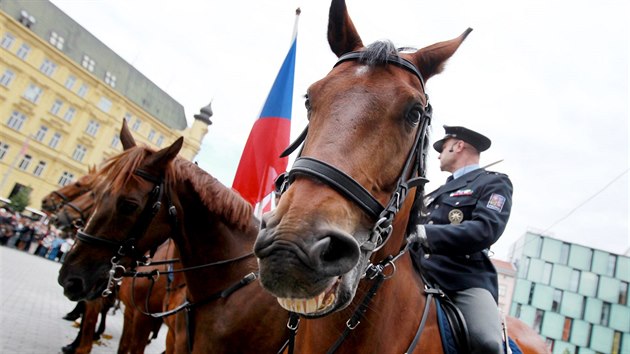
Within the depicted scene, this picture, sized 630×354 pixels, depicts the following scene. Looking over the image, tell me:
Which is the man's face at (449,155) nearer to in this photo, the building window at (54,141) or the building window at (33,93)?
the building window at (33,93)

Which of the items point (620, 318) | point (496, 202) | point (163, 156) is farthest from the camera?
point (620, 318)

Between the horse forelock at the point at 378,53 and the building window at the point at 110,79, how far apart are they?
59990 mm

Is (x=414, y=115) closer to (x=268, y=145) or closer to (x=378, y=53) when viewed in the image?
(x=378, y=53)

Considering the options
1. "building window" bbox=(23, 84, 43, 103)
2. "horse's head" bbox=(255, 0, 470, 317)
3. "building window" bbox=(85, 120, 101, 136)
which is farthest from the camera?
"building window" bbox=(85, 120, 101, 136)

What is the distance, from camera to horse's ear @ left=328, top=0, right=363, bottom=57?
2330mm

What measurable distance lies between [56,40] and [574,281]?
65985mm

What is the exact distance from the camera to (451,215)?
282cm

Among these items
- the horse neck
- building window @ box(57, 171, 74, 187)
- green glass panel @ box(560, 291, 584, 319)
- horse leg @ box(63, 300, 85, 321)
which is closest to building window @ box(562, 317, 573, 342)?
green glass panel @ box(560, 291, 584, 319)

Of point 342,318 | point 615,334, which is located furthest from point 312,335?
point 615,334

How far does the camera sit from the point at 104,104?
5109cm

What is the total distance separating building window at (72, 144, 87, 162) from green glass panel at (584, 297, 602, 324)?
60.2m

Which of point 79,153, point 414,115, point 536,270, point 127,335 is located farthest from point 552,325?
point 79,153

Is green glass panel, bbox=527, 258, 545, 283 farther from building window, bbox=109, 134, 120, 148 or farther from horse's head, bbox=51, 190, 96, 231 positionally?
building window, bbox=109, 134, 120, 148

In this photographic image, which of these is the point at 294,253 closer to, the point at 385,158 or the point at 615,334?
the point at 385,158
